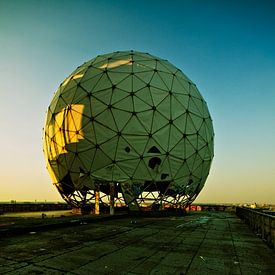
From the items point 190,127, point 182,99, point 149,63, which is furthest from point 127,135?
point 149,63

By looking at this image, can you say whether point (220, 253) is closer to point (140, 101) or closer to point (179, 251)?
point (179, 251)

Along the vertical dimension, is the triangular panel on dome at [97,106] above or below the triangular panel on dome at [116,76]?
below

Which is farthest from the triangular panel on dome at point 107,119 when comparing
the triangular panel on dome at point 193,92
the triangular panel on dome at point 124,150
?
the triangular panel on dome at point 193,92

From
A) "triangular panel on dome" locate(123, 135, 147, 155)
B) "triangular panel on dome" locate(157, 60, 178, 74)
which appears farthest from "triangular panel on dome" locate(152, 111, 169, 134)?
"triangular panel on dome" locate(157, 60, 178, 74)

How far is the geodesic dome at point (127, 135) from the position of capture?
60.8 ft

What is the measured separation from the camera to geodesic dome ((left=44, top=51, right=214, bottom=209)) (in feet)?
60.8

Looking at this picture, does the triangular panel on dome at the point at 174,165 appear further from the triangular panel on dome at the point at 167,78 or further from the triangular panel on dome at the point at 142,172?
the triangular panel on dome at the point at 167,78

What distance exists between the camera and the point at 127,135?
18500 mm

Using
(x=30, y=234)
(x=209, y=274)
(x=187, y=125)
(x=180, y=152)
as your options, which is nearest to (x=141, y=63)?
(x=187, y=125)

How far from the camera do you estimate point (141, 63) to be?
854 inches

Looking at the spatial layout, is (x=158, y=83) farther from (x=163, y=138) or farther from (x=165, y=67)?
(x=163, y=138)

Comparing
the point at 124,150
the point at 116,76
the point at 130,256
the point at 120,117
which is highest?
the point at 116,76

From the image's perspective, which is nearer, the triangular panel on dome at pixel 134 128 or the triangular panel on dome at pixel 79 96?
the triangular panel on dome at pixel 134 128

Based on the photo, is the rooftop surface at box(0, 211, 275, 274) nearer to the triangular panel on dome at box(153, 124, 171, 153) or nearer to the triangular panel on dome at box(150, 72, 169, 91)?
the triangular panel on dome at box(153, 124, 171, 153)
